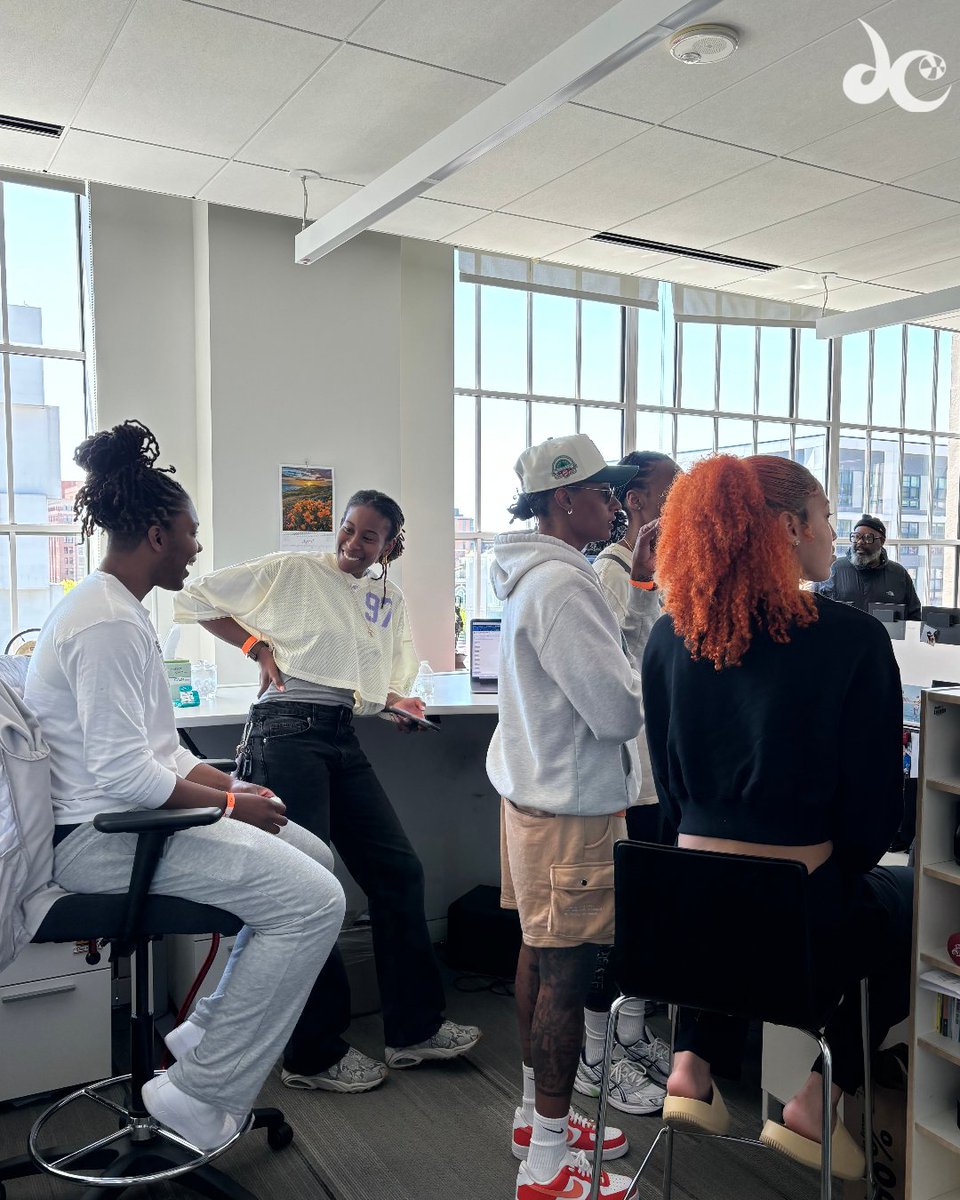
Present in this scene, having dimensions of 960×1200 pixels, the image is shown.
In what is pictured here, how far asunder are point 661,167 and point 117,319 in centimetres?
239

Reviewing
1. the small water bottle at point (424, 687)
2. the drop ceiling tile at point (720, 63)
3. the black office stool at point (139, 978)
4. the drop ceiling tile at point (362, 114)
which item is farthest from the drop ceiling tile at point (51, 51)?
the black office stool at point (139, 978)

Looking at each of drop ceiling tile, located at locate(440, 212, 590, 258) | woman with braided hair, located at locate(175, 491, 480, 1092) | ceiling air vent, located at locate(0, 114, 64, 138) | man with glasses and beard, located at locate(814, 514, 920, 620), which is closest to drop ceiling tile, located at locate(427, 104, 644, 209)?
drop ceiling tile, located at locate(440, 212, 590, 258)

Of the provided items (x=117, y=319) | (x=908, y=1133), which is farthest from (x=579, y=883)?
(x=117, y=319)

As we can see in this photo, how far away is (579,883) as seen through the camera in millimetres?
1965

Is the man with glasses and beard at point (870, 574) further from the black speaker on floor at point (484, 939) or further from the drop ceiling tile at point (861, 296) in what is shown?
the black speaker on floor at point (484, 939)

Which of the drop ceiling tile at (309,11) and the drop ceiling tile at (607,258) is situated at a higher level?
the drop ceiling tile at (309,11)

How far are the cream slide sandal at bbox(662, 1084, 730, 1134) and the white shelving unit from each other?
345 millimetres

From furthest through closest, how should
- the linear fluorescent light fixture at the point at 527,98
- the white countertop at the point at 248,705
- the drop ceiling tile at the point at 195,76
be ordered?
the white countertop at the point at 248,705
the drop ceiling tile at the point at 195,76
the linear fluorescent light fixture at the point at 527,98

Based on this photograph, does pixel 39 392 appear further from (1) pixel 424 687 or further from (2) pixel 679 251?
(2) pixel 679 251

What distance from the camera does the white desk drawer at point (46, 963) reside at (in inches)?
98.7

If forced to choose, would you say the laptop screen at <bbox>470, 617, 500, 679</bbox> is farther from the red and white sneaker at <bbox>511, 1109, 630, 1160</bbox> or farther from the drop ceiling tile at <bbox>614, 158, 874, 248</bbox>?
the drop ceiling tile at <bbox>614, 158, 874, 248</bbox>

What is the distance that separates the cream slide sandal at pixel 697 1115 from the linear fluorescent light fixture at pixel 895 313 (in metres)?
3.87

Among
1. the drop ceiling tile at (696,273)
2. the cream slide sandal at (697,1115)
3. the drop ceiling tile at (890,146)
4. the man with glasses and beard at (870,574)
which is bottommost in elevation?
the cream slide sandal at (697,1115)

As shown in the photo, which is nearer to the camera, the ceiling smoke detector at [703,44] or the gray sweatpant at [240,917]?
the gray sweatpant at [240,917]
